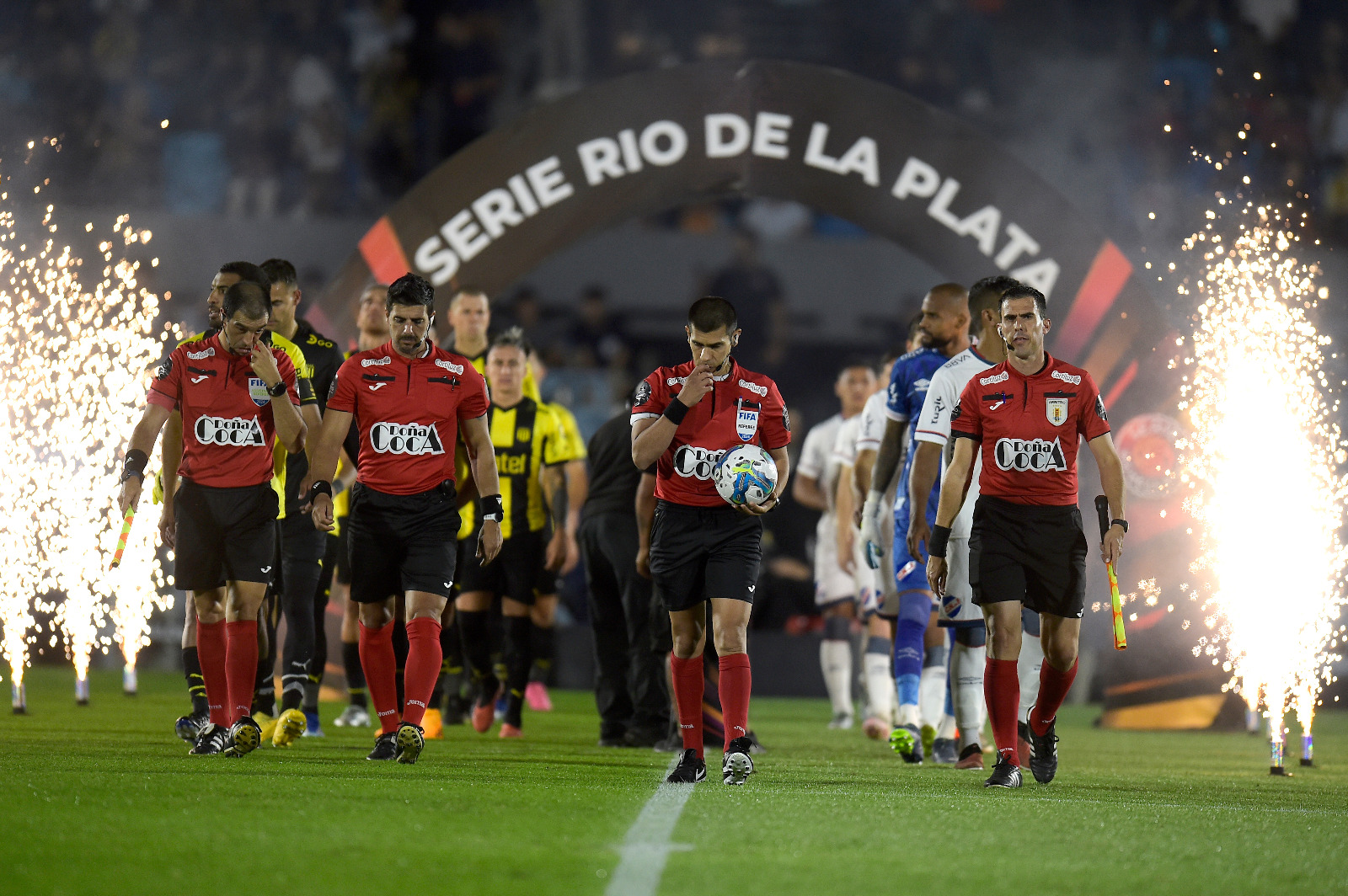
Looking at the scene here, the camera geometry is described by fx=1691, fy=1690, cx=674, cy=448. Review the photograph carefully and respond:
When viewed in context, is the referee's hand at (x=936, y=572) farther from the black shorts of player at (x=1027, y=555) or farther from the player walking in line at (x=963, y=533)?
the player walking in line at (x=963, y=533)

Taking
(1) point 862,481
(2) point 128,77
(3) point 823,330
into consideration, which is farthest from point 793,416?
(2) point 128,77

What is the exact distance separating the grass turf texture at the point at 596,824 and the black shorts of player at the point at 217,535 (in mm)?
769

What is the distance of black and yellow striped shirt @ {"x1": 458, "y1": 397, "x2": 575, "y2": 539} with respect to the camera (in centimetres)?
955

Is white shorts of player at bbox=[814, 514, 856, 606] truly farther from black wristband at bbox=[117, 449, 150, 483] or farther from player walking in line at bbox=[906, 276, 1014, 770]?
black wristband at bbox=[117, 449, 150, 483]

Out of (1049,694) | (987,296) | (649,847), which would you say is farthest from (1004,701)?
(649,847)

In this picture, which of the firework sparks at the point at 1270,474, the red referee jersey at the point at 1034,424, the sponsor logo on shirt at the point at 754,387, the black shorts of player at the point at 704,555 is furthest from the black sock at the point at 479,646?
the firework sparks at the point at 1270,474

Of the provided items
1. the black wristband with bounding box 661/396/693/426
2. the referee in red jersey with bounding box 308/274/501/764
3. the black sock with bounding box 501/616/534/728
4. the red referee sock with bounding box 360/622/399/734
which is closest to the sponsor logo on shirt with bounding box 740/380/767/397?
the black wristband with bounding box 661/396/693/426

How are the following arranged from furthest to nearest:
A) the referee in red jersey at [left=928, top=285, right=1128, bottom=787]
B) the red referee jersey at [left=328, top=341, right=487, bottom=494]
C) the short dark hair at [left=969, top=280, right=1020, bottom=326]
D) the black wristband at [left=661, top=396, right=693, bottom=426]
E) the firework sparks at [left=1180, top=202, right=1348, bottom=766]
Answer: the firework sparks at [left=1180, top=202, right=1348, bottom=766]
the short dark hair at [left=969, top=280, right=1020, bottom=326]
the red referee jersey at [left=328, top=341, right=487, bottom=494]
the referee in red jersey at [left=928, top=285, right=1128, bottom=787]
the black wristband at [left=661, top=396, right=693, bottom=426]

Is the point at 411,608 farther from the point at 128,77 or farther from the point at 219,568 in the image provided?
the point at 128,77

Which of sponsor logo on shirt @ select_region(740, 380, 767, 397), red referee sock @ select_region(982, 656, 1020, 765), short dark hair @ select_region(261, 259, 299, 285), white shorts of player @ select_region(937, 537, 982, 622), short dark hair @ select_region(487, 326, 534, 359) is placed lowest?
red referee sock @ select_region(982, 656, 1020, 765)

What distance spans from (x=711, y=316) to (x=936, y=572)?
56.2 inches

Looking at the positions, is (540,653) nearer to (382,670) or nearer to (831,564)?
(831,564)

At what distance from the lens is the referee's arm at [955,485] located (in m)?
6.79

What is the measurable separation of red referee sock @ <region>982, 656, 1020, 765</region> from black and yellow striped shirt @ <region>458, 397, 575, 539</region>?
3498 mm
